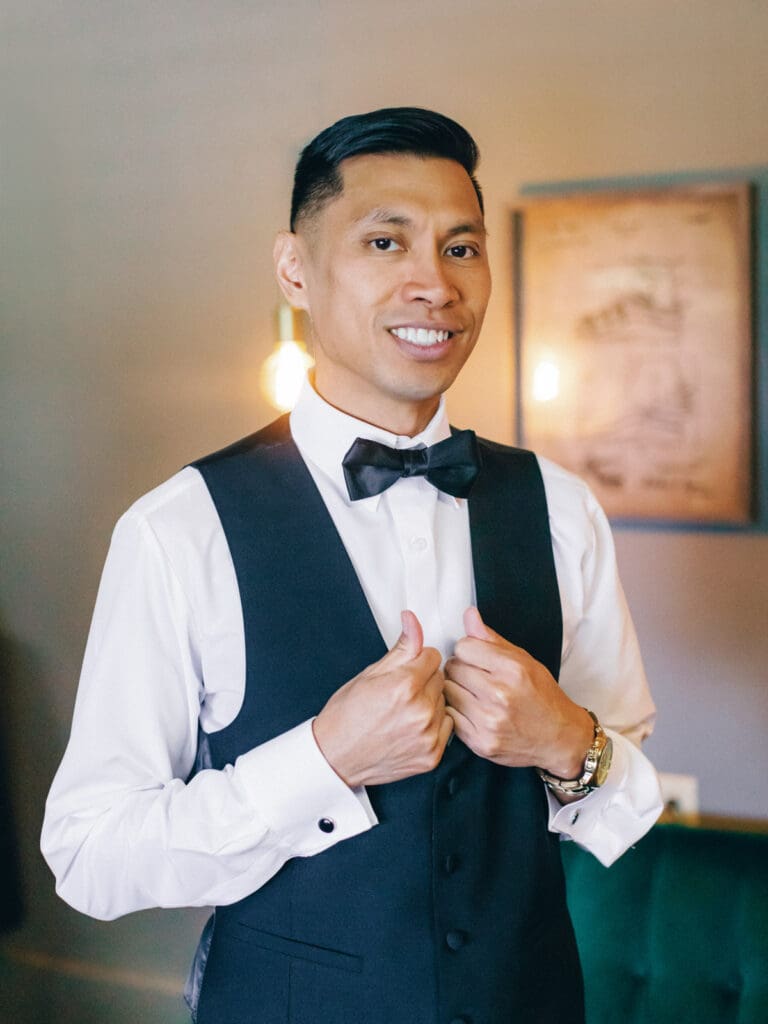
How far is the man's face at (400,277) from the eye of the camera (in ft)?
4.25

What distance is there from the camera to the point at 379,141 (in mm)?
1345

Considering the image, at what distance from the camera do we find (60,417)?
2.90 metres

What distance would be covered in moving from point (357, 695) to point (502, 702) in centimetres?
18

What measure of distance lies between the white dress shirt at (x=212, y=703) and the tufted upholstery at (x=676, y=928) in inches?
22.8

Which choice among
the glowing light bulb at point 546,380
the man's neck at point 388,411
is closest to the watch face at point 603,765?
the man's neck at point 388,411

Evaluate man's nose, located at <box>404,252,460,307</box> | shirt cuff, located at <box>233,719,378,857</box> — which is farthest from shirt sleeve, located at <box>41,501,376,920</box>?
→ man's nose, located at <box>404,252,460,307</box>

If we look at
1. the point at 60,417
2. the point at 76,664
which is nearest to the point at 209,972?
the point at 76,664

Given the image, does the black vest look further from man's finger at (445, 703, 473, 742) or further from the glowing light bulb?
the glowing light bulb

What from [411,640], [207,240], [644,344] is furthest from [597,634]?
[207,240]

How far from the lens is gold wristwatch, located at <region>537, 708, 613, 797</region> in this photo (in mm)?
1299

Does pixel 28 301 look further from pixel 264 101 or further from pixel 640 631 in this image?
pixel 640 631

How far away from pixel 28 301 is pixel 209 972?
Answer: 6.94 ft

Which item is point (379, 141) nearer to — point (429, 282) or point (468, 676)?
point (429, 282)

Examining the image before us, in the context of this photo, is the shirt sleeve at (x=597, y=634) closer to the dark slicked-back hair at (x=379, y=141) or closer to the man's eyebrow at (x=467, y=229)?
the man's eyebrow at (x=467, y=229)
